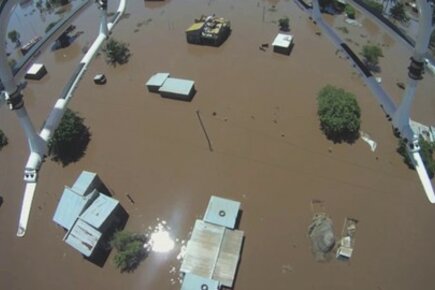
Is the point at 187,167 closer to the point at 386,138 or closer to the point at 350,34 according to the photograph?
the point at 386,138

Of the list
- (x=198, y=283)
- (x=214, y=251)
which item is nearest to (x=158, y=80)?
(x=214, y=251)

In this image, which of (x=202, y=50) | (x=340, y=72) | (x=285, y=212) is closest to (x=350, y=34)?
(x=340, y=72)

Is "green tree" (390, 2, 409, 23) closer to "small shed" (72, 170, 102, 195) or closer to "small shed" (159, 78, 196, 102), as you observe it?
"small shed" (159, 78, 196, 102)

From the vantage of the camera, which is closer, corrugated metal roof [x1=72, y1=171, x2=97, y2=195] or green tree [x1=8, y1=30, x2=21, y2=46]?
corrugated metal roof [x1=72, y1=171, x2=97, y2=195]

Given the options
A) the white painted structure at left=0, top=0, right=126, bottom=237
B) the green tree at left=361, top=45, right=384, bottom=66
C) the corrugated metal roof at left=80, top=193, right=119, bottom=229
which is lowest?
the corrugated metal roof at left=80, top=193, right=119, bottom=229

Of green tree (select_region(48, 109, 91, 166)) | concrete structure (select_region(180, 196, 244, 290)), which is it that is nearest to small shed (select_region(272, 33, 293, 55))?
concrete structure (select_region(180, 196, 244, 290))

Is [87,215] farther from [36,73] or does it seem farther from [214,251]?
[36,73]
